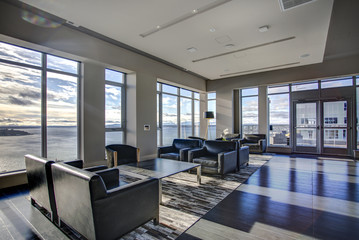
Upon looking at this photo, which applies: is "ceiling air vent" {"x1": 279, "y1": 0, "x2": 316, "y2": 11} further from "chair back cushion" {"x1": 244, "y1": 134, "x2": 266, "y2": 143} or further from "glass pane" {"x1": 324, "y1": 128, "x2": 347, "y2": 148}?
"glass pane" {"x1": 324, "y1": 128, "x2": 347, "y2": 148}

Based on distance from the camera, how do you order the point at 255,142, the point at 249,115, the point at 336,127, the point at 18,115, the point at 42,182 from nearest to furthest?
the point at 42,182 < the point at 18,115 < the point at 336,127 < the point at 255,142 < the point at 249,115

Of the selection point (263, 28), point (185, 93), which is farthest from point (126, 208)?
point (185, 93)

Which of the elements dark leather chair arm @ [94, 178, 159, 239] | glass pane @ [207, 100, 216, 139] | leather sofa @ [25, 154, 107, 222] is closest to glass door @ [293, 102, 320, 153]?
A: glass pane @ [207, 100, 216, 139]

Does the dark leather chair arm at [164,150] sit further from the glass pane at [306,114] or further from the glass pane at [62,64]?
the glass pane at [306,114]

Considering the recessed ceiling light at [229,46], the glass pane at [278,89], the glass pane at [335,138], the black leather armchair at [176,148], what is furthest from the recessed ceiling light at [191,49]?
the glass pane at [335,138]

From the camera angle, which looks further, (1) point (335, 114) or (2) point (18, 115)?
(1) point (335, 114)

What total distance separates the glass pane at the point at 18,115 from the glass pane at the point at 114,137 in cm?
166

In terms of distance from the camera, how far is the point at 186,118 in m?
8.80

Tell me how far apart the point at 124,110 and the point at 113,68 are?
4.38ft

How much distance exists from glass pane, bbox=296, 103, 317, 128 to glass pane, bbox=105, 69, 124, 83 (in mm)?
7054

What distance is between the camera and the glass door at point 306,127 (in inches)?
291

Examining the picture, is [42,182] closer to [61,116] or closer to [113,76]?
[61,116]

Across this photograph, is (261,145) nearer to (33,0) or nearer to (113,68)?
(113,68)

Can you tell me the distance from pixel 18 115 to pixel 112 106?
7.35 feet
